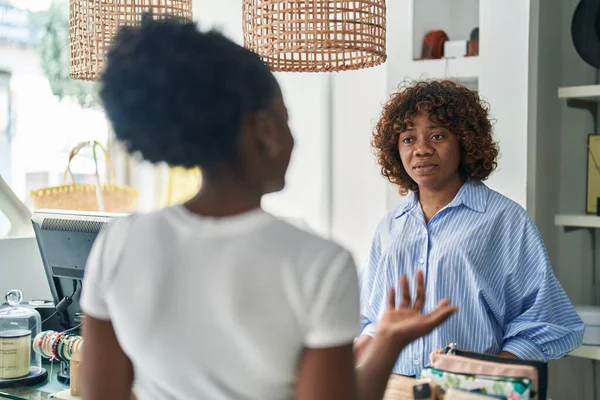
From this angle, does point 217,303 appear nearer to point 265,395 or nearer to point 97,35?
point 265,395

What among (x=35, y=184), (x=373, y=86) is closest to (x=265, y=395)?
(x=373, y=86)

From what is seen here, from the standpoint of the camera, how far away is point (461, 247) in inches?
71.5

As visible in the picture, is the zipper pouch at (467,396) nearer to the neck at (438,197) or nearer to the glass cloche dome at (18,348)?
the neck at (438,197)

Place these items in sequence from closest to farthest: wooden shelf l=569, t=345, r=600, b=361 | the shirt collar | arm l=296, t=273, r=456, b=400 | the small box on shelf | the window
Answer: arm l=296, t=273, r=456, b=400 < the shirt collar < wooden shelf l=569, t=345, r=600, b=361 < the small box on shelf < the window

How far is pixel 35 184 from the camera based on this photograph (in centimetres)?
365

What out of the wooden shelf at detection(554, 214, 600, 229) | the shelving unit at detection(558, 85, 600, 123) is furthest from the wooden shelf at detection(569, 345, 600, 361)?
the shelving unit at detection(558, 85, 600, 123)

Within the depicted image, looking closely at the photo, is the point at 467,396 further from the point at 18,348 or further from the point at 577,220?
the point at 577,220

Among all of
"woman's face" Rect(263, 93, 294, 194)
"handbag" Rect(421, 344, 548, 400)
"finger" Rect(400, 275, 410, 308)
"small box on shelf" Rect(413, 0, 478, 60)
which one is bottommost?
"handbag" Rect(421, 344, 548, 400)

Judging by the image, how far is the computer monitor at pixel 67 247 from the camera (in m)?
1.93

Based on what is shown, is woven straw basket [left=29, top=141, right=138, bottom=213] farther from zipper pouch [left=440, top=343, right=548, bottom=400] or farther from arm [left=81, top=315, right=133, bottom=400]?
arm [left=81, top=315, right=133, bottom=400]

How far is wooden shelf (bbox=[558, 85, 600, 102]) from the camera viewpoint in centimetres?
226

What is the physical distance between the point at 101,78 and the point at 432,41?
2.05m

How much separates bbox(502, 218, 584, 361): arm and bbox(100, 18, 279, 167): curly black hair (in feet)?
4.03

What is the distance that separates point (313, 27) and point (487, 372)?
32.8 inches
